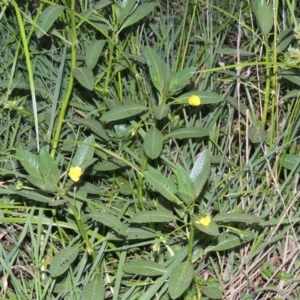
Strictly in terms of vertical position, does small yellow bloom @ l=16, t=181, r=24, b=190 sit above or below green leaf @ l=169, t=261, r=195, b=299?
above

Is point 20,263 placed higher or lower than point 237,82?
lower

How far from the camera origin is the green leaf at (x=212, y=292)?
5.34 ft

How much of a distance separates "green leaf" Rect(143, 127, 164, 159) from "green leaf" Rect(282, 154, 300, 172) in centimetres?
37

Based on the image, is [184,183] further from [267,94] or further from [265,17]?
[265,17]

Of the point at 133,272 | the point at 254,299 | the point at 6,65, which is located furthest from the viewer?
the point at 6,65

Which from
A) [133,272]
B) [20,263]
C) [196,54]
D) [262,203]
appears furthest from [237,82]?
[20,263]

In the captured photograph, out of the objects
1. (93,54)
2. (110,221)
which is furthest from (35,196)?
(93,54)

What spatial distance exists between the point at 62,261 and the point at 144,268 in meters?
0.21

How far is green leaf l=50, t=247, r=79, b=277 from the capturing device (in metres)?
1.57

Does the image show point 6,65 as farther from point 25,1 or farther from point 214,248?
point 214,248

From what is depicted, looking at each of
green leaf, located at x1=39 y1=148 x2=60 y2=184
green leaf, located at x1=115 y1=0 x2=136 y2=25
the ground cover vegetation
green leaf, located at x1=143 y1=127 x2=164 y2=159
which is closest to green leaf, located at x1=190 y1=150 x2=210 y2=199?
the ground cover vegetation

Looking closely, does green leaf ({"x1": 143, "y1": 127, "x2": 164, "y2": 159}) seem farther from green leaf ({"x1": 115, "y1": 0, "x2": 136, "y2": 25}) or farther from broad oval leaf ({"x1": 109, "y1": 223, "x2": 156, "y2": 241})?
green leaf ({"x1": 115, "y1": 0, "x2": 136, "y2": 25})

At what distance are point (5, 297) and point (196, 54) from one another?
Answer: 90 centimetres

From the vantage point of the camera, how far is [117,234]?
5.51 feet
